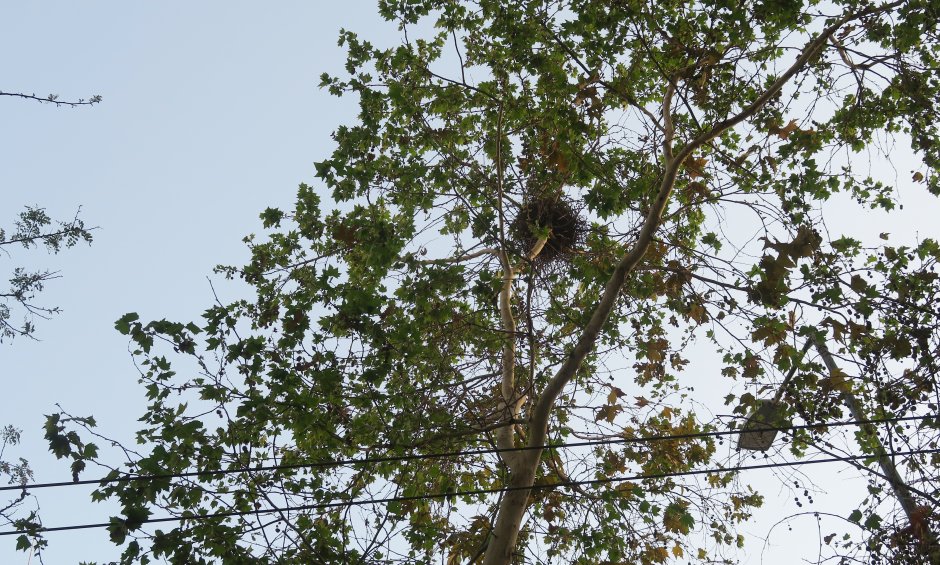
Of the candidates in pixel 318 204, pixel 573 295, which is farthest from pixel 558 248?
pixel 318 204

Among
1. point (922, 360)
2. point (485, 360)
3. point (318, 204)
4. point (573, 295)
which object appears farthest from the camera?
point (573, 295)

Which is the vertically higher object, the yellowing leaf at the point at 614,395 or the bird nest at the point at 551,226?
the bird nest at the point at 551,226

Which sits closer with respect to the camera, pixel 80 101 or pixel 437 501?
pixel 80 101

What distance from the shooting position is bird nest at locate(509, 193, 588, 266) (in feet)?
27.5

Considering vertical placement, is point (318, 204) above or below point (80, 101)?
above

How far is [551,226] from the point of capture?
8344mm

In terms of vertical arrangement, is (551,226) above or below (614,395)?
above

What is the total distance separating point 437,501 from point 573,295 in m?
3.22

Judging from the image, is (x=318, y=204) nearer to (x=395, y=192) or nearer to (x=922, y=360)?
(x=395, y=192)

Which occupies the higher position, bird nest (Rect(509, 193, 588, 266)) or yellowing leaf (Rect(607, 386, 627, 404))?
bird nest (Rect(509, 193, 588, 266))

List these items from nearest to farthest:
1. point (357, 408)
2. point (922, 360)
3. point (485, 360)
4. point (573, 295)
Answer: point (922, 360)
point (357, 408)
point (485, 360)
point (573, 295)

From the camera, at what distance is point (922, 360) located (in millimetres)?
5887

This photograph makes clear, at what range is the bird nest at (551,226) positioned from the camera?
27.5 feet

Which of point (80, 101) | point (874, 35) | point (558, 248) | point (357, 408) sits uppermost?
point (874, 35)
